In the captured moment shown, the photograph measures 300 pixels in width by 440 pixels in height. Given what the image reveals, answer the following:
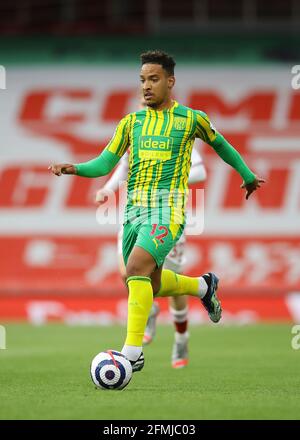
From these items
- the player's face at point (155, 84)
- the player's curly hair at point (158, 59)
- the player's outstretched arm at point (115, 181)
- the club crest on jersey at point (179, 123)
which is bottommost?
the club crest on jersey at point (179, 123)

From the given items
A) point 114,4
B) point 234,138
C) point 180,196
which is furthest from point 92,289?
point 180,196

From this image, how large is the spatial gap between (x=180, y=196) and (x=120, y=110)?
15.0 m

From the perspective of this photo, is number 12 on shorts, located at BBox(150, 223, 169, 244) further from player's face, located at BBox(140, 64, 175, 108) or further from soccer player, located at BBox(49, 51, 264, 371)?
player's face, located at BBox(140, 64, 175, 108)

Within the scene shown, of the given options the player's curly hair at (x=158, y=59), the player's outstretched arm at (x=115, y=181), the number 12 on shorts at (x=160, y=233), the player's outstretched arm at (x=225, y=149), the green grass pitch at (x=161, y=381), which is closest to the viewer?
the green grass pitch at (x=161, y=381)

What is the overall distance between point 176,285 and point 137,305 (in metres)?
0.62

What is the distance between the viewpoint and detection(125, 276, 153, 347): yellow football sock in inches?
264

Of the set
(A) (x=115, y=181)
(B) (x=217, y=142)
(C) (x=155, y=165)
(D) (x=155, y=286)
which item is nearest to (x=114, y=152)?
(C) (x=155, y=165)

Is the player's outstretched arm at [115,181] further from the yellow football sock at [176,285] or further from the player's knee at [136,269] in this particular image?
the player's knee at [136,269]

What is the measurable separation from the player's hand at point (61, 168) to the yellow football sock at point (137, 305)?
0.83 metres

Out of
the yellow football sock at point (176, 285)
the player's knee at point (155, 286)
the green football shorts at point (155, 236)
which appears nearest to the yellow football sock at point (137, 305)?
the green football shorts at point (155, 236)

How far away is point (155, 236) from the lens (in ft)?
22.4

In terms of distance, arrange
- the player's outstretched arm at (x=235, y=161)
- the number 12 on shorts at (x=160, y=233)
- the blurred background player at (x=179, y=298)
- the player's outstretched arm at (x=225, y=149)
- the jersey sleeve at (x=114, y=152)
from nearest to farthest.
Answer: the number 12 on shorts at (x=160, y=233)
the jersey sleeve at (x=114, y=152)
the player's outstretched arm at (x=225, y=149)
the player's outstretched arm at (x=235, y=161)
the blurred background player at (x=179, y=298)

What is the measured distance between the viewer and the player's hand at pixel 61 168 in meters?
6.45

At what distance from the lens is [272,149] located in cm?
2103
